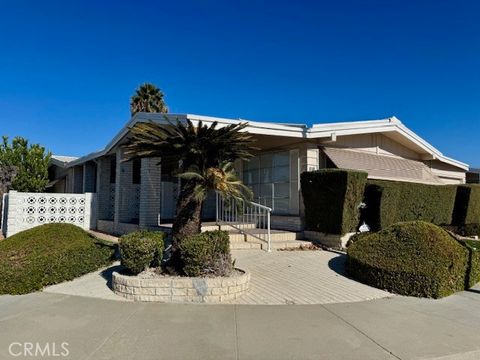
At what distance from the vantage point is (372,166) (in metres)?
13.2

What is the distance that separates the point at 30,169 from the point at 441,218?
19.6 meters

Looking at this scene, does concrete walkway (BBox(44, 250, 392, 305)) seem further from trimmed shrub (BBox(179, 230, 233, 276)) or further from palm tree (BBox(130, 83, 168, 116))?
palm tree (BBox(130, 83, 168, 116))

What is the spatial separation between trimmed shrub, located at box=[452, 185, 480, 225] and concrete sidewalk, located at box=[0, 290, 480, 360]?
31.1ft

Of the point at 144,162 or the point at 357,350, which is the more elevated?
the point at 144,162

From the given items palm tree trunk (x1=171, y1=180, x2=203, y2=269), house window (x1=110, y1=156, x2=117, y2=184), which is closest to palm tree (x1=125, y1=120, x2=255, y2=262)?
palm tree trunk (x1=171, y1=180, x2=203, y2=269)

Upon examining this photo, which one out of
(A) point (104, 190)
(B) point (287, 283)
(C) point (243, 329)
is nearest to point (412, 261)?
(B) point (287, 283)

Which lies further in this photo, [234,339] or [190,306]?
[190,306]

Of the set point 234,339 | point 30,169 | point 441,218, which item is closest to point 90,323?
point 234,339

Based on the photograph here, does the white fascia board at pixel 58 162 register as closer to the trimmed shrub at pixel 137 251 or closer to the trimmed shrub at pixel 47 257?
the trimmed shrub at pixel 47 257

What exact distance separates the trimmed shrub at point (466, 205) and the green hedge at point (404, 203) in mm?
931

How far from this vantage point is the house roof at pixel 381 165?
483 inches

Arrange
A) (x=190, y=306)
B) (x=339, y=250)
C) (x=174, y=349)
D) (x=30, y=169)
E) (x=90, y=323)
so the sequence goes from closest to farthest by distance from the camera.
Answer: (x=174, y=349) → (x=90, y=323) → (x=190, y=306) → (x=339, y=250) → (x=30, y=169)

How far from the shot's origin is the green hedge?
10.6 m

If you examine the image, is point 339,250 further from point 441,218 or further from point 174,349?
point 174,349
